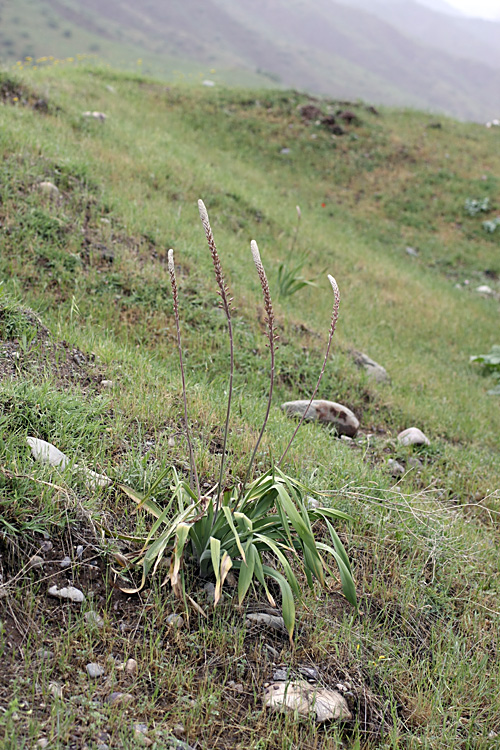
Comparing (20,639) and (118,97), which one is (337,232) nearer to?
(118,97)

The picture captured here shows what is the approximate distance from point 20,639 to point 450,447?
11.8 feet

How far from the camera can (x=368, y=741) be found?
186cm

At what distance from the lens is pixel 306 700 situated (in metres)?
1.88

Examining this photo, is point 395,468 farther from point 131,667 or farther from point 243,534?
point 131,667

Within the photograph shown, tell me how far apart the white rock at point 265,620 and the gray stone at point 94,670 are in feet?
2.06

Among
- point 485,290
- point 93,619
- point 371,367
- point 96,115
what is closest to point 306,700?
point 93,619

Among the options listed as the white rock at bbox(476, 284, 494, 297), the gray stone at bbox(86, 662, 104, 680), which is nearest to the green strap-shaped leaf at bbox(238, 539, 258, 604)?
the gray stone at bbox(86, 662, 104, 680)

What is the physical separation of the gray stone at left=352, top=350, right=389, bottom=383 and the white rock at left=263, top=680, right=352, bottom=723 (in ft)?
11.4

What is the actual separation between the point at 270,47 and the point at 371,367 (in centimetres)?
11901

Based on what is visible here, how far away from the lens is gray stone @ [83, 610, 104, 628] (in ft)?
6.29

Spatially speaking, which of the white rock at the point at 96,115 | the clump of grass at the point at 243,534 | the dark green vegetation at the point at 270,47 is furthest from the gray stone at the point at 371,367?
the dark green vegetation at the point at 270,47

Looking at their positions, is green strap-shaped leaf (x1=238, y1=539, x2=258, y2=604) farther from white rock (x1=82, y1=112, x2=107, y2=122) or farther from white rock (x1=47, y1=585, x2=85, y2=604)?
white rock (x1=82, y1=112, x2=107, y2=122)

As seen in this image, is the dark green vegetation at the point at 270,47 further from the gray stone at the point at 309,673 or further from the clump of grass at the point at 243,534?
the gray stone at the point at 309,673

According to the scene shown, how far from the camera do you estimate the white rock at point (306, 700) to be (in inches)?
72.8
